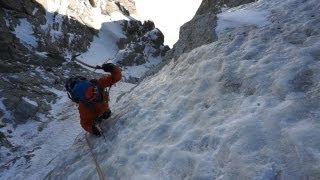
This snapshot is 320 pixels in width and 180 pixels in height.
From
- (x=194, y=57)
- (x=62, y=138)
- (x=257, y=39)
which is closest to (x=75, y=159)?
(x=194, y=57)

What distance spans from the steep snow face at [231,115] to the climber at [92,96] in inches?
10.1

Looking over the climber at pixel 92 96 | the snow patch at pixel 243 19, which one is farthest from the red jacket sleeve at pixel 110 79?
the snow patch at pixel 243 19

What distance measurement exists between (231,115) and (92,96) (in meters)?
3.61

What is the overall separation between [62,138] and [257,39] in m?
7.86

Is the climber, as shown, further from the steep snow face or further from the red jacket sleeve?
the steep snow face

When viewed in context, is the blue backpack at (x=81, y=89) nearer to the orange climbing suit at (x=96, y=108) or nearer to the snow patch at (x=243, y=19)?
the orange climbing suit at (x=96, y=108)

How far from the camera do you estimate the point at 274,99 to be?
6.04m

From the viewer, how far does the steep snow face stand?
5270 mm

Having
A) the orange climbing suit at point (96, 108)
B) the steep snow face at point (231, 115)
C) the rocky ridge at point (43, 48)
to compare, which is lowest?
the steep snow face at point (231, 115)

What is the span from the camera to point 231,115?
6.27 meters

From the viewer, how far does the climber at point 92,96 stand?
28.8 ft

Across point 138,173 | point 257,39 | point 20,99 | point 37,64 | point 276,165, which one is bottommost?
point 276,165

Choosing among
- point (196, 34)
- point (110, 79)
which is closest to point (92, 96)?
point (110, 79)

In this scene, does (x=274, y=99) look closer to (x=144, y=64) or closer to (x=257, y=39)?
(x=257, y=39)
